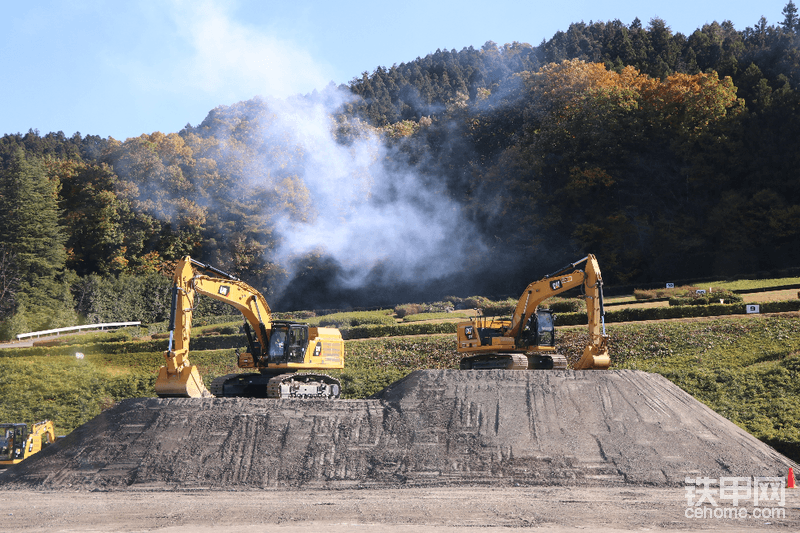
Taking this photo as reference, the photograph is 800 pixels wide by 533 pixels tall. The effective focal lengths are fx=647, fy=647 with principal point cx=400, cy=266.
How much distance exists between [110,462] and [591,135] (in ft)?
177

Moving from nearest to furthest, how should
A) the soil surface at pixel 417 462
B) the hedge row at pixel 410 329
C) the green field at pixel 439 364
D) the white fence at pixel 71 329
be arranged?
the soil surface at pixel 417 462 < the green field at pixel 439 364 < the hedge row at pixel 410 329 < the white fence at pixel 71 329

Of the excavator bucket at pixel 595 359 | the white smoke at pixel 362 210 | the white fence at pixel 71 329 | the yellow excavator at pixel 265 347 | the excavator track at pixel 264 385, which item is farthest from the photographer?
the white smoke at pixel 362 210

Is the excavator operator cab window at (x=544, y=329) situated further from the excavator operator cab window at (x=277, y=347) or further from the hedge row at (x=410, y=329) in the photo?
the hedge row at (x=410, y=329)

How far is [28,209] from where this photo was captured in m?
57.9

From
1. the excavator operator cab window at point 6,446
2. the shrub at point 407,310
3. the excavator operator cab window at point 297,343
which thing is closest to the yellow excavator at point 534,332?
the excavator operator cab window at point 297,343

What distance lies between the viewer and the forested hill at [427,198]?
55.3 m

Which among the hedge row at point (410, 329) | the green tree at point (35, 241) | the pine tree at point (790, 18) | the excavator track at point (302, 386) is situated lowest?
the excavator track at point (302, 386)

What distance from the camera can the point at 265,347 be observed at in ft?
69.4

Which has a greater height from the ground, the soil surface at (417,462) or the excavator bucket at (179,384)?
the excavator bucket at (179,384)

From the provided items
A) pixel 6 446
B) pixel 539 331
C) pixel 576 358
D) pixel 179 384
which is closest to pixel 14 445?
pixel 6 446

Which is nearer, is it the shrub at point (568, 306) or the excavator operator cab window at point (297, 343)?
the excavator operator cab window at point (297, 343)

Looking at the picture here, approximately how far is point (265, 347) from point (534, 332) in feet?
30.1

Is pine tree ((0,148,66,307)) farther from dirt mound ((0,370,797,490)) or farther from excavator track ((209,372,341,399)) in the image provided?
dirt mound ((0,370,797,490))

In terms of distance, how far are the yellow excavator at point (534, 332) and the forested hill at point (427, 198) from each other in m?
33.0
